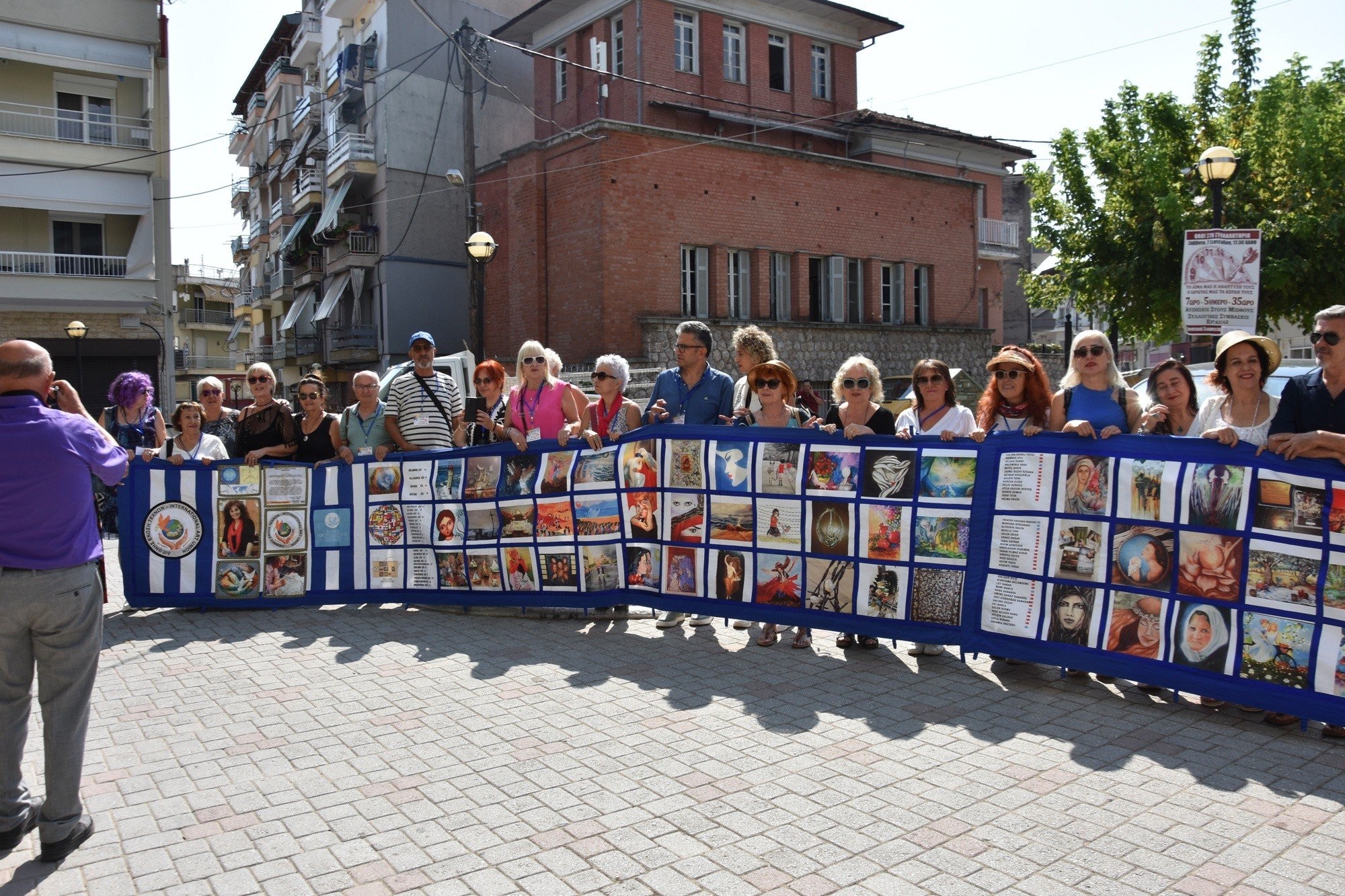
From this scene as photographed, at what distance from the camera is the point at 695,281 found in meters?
26.7

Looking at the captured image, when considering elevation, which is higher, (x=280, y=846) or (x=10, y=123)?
(x=10, y=123)

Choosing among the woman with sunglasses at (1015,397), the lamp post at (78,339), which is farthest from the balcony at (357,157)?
the woman with sunglasses at (1015,397)

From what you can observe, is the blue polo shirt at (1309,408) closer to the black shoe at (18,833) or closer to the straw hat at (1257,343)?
the straw hat at (1257,343)

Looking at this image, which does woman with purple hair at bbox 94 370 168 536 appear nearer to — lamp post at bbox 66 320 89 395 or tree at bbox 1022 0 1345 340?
tree at bbox 1022 0 1345 340

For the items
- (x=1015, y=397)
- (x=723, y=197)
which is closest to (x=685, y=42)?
(x=723, y=197)

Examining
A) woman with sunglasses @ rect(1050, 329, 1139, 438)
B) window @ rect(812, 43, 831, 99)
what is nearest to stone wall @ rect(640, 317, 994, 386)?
window @ rect(812, 43, 831, 99)

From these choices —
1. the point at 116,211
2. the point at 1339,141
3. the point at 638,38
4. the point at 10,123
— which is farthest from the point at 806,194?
the point at 10,123

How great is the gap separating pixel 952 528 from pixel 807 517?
1.00 meters

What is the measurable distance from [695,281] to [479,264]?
956 centimetres

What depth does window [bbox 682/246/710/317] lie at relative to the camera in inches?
1043

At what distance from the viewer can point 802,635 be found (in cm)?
695

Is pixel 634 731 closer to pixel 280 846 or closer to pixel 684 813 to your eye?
pixel 684 813

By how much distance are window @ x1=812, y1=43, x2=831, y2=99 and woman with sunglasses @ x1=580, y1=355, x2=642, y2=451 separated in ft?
97.7

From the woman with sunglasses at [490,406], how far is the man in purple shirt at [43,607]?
4.06m
